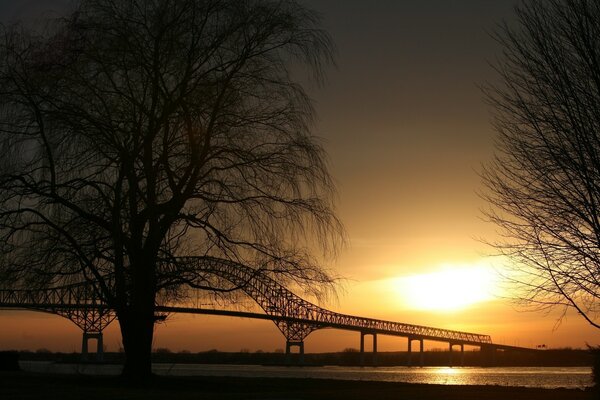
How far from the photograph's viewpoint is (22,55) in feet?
62.0

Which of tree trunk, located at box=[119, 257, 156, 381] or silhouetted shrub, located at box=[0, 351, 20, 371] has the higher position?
tree trunk, located at box=[119, 257, 156, 381]

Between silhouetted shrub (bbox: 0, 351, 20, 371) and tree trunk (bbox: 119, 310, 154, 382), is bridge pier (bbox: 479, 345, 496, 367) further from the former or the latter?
tree trunk (bbox: 119, 310, 154, 382)

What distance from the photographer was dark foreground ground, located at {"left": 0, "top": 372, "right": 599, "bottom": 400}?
1612 centimetres

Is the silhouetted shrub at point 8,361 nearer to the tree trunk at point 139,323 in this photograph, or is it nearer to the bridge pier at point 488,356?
the tree trunk at point 139,323

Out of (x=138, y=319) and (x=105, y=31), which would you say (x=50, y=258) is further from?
(x=105, y=31)

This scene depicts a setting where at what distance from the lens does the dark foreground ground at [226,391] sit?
16125 mm

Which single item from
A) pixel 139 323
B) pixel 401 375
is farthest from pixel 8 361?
pixel 401 375

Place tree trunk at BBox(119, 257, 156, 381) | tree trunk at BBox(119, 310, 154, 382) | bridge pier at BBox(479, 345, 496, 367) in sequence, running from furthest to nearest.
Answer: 1. bridge pier at BBox(479, 345, 496, 367)
2. tree trunk at BBox(119, 310, 154, 382)
3. tree trunk at BBox(119, 257, 156, 381)

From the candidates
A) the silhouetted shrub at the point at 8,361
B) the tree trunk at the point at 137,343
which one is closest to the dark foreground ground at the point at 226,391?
the tree trunk at the point at 137,343

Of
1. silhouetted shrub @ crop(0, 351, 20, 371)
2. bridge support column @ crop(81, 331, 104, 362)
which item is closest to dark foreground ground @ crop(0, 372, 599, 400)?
silhouetted shrub @ crop(0, 351, 20, 371)

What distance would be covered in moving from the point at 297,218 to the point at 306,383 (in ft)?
16.4

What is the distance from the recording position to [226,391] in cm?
1841

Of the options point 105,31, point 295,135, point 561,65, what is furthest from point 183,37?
point 561,65

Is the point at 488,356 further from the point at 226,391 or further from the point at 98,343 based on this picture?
the point at 226,391
